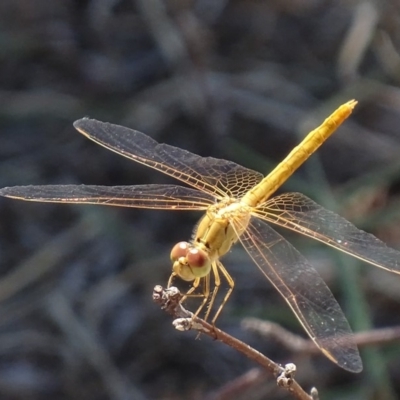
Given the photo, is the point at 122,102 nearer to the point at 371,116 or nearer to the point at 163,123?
the point at 163,123

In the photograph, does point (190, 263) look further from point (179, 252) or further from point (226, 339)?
point (226, 339)

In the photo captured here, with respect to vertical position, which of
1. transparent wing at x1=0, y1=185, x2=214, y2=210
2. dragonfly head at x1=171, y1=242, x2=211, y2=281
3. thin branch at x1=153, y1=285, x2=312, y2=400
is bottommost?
thin branch at x1=153, y1=285, x2=312, y2=400

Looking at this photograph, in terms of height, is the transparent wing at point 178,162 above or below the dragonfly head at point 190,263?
above

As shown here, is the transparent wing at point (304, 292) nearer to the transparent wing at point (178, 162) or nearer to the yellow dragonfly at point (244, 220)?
the yellow dragonfly at point (244, 220)

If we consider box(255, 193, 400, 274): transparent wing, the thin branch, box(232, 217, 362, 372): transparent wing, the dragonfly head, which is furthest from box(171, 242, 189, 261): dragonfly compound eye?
the thin branch

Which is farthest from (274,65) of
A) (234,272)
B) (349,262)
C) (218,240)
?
(218,240)

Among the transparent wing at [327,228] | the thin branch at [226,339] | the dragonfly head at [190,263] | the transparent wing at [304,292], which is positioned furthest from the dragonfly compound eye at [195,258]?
the thin branch at [226,339]

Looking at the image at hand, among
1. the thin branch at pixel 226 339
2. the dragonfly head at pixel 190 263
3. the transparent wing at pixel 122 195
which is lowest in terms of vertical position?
the thin branch at pixel 226 339

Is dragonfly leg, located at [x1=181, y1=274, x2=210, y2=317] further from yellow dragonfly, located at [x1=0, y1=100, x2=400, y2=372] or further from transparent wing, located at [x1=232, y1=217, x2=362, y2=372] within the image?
transparent wing, located at [x1=232, y1=217, x2=362, y2=372]
